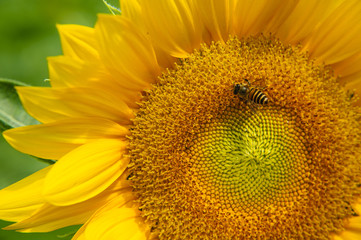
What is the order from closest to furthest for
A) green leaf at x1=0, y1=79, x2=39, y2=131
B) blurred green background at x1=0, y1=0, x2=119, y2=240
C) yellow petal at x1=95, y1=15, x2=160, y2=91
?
yellow petal at x1=95, y1=15, x2=160, y2=91 < green leaf at x1=0, y1=79, x2=39, y2=131 < blurred green background at x1=0, y1=0, x2=119, y2=240

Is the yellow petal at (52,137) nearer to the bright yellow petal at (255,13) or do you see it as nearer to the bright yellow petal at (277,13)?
the bright yellow petal at (255,13)

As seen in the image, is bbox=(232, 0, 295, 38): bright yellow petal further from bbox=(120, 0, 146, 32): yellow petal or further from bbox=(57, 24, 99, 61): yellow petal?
bbox=(57, 24, 99, 61): yellow petal

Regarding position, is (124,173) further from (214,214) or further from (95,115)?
(214,214)

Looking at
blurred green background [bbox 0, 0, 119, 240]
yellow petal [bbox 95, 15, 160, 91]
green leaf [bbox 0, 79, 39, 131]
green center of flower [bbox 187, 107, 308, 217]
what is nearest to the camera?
yellow petal [bbox 95, 15, 160, 91]

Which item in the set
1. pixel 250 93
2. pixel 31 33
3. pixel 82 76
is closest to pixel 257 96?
pixel 250 93

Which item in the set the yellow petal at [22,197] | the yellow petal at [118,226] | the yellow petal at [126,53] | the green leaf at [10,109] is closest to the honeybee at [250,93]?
the yellow petal at [126,53]

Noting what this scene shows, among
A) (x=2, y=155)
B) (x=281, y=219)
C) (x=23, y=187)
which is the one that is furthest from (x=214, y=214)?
(x=2, y=155)

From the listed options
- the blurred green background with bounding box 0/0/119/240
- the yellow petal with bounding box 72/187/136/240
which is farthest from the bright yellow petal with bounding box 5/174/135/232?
the blurred green background with bounding box 0/0/119/240
